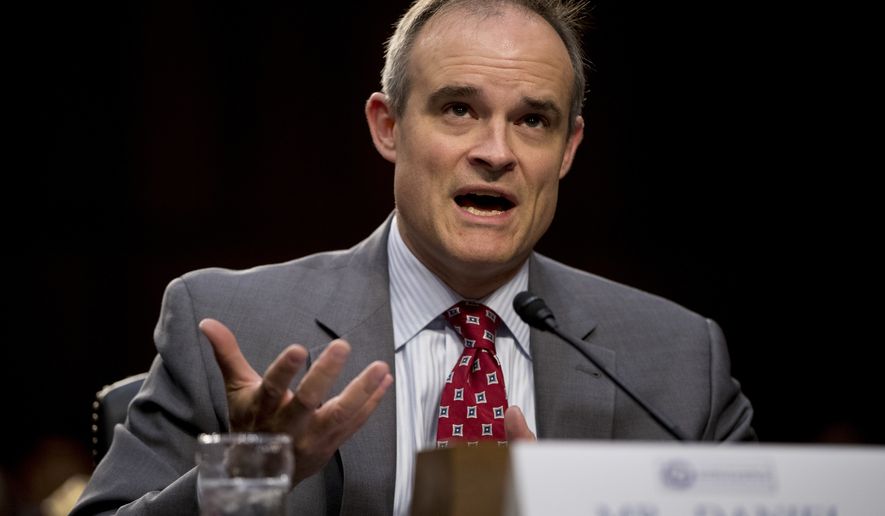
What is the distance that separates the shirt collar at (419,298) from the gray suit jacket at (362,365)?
0.03 meters

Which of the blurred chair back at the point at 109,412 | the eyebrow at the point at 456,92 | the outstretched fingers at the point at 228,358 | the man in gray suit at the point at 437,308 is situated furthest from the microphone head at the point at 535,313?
the blurred chair back at the point at 109,412

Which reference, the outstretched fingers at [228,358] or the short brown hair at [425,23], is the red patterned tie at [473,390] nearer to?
the short brown hair at [425,23]

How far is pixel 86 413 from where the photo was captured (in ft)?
16.5

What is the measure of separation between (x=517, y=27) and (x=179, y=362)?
895 mm

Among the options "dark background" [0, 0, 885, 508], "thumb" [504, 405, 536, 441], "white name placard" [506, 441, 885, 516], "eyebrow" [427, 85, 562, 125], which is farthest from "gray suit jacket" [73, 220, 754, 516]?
"dark background" [0, 0, 885, 508]

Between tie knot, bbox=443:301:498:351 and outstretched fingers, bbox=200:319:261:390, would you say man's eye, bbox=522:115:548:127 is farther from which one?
outstretched fingers, bbox=200:319:261:390

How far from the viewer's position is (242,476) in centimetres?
114

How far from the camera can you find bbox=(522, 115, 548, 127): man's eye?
213 cm

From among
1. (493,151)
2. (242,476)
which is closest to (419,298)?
(493,151)

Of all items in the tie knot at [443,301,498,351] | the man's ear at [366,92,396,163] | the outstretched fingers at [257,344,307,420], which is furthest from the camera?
the man's ear at [366,92,396,163]

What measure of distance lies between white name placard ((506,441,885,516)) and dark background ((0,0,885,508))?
3.98 metres

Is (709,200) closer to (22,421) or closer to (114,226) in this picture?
(114,226)

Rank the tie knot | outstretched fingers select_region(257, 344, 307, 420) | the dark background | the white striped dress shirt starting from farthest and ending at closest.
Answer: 1. the dark background
2. the tie knot
3. the white striped dress shirt
4. outstretched fingers select_region(257, 344, 307, 420)

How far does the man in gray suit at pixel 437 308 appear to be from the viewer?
75.3 inches
